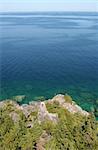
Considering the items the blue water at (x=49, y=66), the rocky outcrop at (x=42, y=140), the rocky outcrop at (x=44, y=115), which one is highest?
the blue water at (x=49, y=66)

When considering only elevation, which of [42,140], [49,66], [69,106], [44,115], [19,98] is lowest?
[42,140]

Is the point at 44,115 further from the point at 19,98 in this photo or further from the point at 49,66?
the point at 49,66

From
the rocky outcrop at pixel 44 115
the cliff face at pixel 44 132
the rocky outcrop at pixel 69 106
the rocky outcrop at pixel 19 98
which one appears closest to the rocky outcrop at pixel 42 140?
the cliff face at pixel 44 132

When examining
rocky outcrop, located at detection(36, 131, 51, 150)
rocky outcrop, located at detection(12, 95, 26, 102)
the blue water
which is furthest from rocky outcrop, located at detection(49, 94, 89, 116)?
rocky outcrop, located at detection(12, 95, 26, 102)

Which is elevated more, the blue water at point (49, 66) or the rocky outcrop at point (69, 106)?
the blue water at point (49, 66)

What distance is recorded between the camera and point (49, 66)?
113 meters

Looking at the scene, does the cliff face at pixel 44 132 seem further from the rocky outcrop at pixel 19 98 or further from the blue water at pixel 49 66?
the blue water at pixel 49 66

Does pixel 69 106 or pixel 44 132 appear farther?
pixel 69 106

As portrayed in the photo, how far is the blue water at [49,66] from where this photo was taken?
84.4m

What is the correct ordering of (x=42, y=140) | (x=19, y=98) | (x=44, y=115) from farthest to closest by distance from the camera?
1. (x=19, y=98)
2. (x=44, y=115)
3. (x=42, y=140)

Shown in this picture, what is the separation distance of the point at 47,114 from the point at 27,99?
28701 millimetres

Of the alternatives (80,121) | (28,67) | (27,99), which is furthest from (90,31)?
(80,121)

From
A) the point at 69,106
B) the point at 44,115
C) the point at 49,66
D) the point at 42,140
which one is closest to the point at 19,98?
the point at 69,106

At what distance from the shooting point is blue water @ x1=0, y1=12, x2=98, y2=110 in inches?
3322
